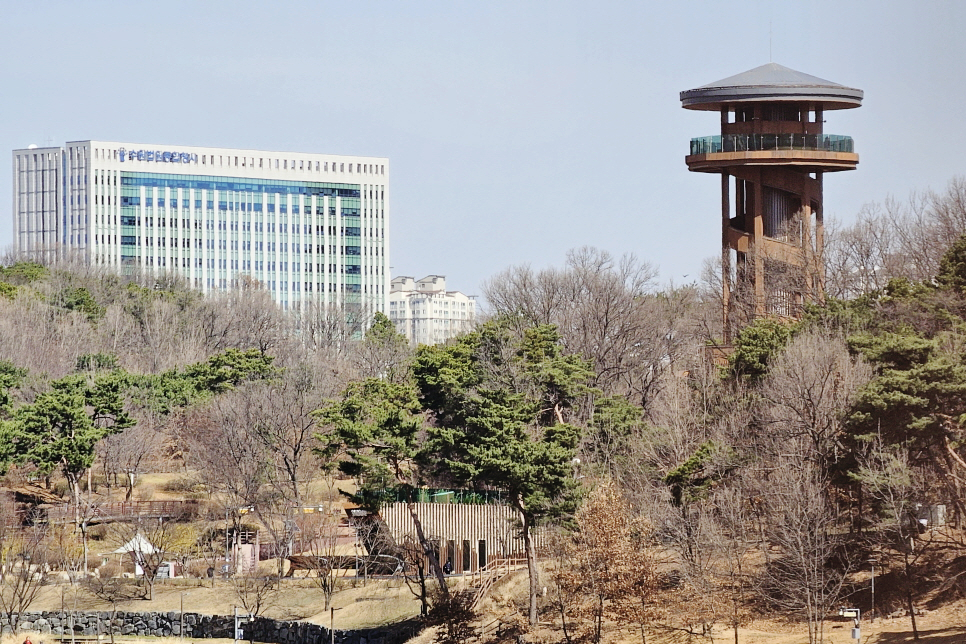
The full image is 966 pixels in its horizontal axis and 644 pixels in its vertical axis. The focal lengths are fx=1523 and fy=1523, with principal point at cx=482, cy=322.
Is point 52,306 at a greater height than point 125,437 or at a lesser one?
greater

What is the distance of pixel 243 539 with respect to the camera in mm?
59375

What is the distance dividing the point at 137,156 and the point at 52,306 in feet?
229

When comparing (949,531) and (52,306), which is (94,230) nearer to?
(52,306)

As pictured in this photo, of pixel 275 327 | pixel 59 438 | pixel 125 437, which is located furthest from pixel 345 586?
pixel 275 327

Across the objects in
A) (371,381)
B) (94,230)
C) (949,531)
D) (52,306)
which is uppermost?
(94,230)

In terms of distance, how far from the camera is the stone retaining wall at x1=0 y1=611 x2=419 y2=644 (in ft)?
149

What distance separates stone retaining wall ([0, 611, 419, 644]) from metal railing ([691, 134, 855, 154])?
2496 cm

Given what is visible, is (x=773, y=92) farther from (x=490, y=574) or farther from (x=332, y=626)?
(x=332, y=626)

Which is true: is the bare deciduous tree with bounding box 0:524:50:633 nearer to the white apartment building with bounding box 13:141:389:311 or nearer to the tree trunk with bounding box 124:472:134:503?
the tree trunk with bounding box 124:472:134:503

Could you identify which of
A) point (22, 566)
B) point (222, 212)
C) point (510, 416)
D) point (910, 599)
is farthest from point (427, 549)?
point (222, 212)

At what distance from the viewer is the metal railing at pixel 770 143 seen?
196 ft

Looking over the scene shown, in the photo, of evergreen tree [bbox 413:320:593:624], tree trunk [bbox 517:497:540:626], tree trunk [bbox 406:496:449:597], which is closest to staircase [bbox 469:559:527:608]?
tree trunk [bbox 406:496:449:597]

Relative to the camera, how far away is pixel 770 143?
2354 inches

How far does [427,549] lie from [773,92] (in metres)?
24.3
